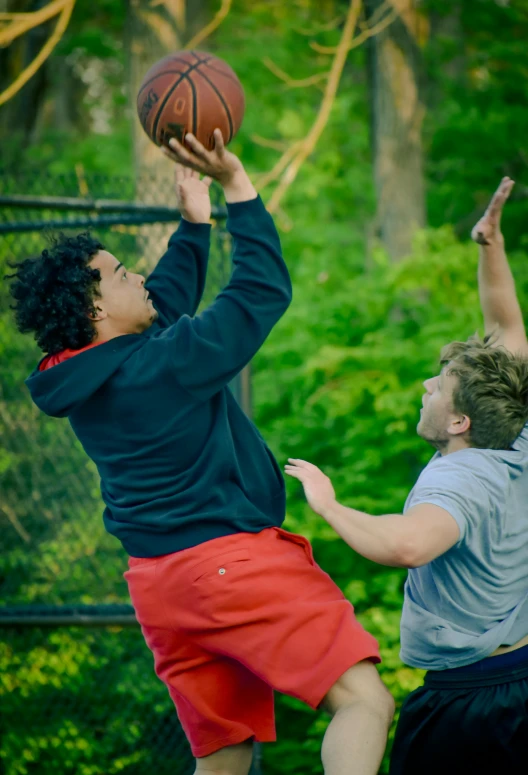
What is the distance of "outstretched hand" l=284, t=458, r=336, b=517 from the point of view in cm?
212

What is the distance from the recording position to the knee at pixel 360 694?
243 centimetres

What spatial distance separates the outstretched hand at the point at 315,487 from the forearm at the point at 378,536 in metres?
0.05

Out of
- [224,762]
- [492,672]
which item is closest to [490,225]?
[492,672]

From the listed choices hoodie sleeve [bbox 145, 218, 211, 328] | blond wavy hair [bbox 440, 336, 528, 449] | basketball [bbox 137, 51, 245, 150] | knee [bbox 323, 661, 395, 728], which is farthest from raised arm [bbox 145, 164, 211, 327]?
knee [bbox 323, 661, 395, 728]

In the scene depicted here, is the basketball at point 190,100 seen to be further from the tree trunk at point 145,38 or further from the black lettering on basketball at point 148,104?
the tree trunk at point 145,38

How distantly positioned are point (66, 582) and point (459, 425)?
2617mm

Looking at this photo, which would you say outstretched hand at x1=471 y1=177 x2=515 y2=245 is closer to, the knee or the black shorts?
the black shorts

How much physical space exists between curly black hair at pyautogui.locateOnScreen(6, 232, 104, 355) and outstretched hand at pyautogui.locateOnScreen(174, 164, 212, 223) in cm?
50

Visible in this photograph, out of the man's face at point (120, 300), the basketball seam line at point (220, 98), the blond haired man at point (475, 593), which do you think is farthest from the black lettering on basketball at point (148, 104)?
the blond haired man at point (475, 593)

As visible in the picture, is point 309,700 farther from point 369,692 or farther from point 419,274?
point 419,274

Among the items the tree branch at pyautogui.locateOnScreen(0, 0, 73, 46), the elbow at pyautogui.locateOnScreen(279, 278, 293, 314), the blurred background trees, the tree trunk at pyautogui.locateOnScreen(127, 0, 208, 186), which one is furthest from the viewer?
the tree trunk at pyautogui.locateOnScreen(127, 0, 208, 186)

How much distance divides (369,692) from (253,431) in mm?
875

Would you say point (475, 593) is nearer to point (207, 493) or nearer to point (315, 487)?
point (315, 487)

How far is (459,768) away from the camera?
2.46 m
